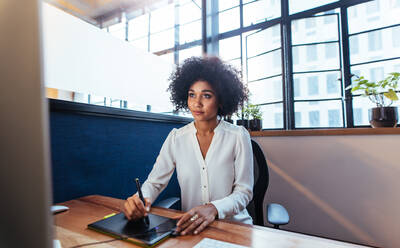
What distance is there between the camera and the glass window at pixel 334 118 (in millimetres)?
2140

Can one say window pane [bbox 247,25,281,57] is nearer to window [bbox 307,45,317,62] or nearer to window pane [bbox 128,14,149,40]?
window [bbox 307,45,317,62]

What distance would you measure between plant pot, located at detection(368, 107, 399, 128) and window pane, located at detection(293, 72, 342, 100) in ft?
1.73

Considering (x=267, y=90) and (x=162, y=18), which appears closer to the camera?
(x=162, y=18)

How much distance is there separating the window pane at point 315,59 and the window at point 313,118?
1.61 feet

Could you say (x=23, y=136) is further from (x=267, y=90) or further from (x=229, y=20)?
(x=229, y=20)

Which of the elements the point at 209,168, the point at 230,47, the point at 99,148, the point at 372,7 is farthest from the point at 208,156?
the point at 372,7

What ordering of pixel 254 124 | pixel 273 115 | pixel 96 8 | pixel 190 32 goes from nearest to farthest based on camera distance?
pixel 96 8
pixel 254 124
pixel 273 115
pixel 190 32

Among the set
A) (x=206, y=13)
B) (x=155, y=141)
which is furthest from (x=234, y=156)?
(x=206, y=13)

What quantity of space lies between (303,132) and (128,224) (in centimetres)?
179

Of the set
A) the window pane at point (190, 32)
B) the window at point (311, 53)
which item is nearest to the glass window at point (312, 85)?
the window at point (311, 53)

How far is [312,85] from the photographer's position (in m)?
2.27

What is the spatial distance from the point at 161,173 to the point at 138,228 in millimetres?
497

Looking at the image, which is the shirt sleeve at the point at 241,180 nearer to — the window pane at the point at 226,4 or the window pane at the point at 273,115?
the window pane at the point at 273,115

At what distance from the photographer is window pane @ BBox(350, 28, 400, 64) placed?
1.90 metres
